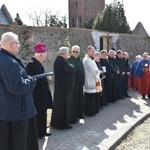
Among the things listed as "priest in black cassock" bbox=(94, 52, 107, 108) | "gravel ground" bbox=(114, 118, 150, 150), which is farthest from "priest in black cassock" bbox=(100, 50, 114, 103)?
"gravel ground" bbox=(114, 118, 150, 150)

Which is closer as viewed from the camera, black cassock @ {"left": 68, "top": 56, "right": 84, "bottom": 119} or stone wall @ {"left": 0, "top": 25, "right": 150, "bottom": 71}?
black cassock @ {"left": 68, "top": 56, "right": 84, "bottom": 119}

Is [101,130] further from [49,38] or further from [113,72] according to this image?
[49,38]

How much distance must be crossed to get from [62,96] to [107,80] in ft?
10.9

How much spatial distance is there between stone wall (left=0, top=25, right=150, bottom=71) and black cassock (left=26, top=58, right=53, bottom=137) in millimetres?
7581

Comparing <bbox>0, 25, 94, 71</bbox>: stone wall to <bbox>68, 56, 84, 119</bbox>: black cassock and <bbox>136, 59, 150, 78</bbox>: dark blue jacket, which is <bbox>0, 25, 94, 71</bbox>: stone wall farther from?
<bbox>68, 56, 84, 119</bbox>: black cassock

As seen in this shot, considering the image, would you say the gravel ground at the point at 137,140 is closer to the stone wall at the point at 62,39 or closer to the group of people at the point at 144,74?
the group of people at the point at 144,74

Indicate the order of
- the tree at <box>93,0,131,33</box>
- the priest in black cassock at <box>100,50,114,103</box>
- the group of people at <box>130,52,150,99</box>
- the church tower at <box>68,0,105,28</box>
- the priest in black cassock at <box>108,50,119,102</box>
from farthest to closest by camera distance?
the church tower at <box>68,0,105,28</box> < the tree at <box>93,0,131,33</box> < the group of people at <box>130,52,150,99</box> < the priest in black cassock at <box>108,50,119,102</box> < the priest in black cassock at <box>100,50,114,103</box>

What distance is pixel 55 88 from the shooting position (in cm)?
631

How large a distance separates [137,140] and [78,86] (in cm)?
207

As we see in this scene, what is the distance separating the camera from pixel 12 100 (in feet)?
11.9

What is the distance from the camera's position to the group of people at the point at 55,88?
3.62m

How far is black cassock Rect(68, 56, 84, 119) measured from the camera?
705 centimetres

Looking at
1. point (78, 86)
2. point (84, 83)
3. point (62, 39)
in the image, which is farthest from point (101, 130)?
point (62, 39)

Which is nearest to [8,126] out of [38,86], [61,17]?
[38,86]
